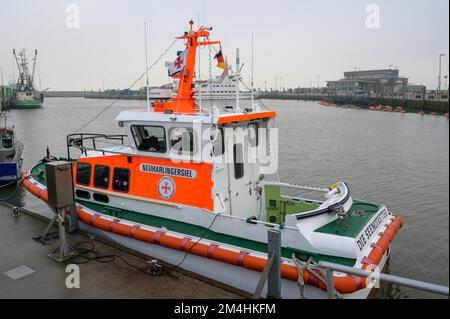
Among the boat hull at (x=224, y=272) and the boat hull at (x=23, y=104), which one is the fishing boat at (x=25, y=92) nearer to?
the boat hull at (x=23, y=104)

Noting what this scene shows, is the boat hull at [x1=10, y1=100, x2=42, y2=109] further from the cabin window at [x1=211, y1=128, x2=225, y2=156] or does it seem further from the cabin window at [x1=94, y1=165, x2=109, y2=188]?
the cabin window at [x1=211, y1=128, x2=225, y2=156]

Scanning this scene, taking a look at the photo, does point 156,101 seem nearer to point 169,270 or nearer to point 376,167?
point 169,270

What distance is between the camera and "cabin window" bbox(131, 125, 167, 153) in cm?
668

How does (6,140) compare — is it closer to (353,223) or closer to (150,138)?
(150,138)

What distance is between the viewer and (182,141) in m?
6.44

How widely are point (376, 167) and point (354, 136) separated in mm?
11660

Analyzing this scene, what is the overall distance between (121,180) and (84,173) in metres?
1.09

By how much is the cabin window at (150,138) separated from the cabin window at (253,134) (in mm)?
1689

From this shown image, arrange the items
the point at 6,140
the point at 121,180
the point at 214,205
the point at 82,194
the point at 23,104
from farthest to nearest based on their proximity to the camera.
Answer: the point at 23,104, the point at 6,140, the point at 82,194, the point at 121,180, the point at 214,205

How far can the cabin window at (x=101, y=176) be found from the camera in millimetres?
7379

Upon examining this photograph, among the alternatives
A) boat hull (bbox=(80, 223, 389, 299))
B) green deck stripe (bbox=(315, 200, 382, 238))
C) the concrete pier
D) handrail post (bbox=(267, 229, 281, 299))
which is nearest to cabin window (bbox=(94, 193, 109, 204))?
boat hull (bbox=(80, 223, 389, 299))

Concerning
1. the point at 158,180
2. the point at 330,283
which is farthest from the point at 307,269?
the point at 158,180

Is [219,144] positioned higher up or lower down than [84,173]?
higher up

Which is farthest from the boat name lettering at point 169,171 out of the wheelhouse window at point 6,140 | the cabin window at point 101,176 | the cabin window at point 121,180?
the wheelhouse window at point 6,140
